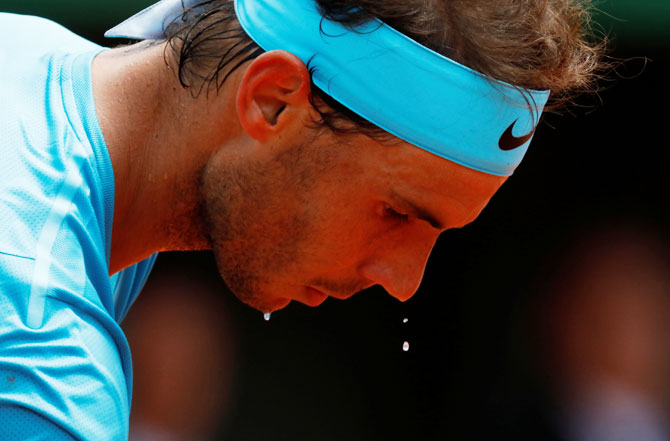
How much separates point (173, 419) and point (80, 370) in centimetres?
226

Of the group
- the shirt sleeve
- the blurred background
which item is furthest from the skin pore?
the blurred background

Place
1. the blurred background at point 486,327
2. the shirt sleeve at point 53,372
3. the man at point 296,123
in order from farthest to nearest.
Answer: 1. the blurred background at point 486,327
2. the man at point 296,123
3. the shirt sleeve at point 53,372

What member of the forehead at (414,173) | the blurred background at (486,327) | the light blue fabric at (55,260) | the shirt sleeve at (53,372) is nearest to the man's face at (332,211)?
the forehead at (414,173)

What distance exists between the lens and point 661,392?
10.8 ft

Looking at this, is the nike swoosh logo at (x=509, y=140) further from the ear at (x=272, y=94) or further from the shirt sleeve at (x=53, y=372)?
the shirt sleeve at (x=53, y=372)

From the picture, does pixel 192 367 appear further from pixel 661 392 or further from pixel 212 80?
pixel 212 80

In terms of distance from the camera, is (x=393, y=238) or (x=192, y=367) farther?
(x=192, y=367)

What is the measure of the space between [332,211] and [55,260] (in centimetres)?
51

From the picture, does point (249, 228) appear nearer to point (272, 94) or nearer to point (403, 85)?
point (272, 94)

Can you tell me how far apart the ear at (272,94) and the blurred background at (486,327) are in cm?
203

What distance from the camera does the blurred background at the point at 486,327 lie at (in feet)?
10.9

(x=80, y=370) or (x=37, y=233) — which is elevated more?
(x=37, y=233)

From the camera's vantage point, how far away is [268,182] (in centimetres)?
147

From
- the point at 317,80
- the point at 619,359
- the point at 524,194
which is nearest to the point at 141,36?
the point at 317,80
